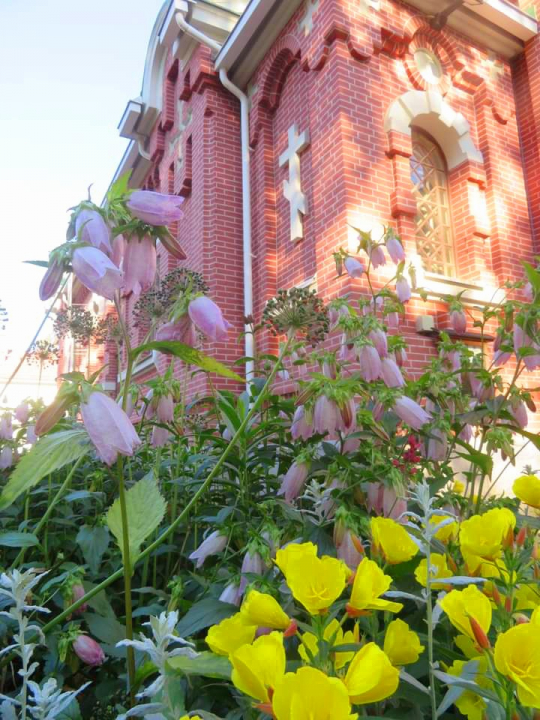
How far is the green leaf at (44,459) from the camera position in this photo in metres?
0.68

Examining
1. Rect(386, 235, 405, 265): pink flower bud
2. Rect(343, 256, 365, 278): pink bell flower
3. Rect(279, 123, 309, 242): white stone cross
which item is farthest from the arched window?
Rect(343, 256, 365, 278): pink bell flower

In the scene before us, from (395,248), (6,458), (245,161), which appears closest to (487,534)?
(6,458)

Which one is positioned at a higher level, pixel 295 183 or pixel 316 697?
pixel 295 183

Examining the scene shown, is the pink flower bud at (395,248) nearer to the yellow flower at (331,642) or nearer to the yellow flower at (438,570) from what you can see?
the yellow flower at (438,570)

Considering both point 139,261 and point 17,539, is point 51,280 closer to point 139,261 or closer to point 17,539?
point 139,261

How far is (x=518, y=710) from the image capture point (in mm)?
512

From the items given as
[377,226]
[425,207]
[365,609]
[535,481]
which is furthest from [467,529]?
[425,207]

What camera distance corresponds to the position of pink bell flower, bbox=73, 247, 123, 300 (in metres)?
0.76

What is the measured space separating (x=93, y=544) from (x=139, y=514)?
15.2 inches

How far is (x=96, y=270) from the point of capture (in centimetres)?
76

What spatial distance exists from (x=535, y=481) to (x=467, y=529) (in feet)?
0.98

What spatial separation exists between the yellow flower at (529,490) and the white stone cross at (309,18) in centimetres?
553

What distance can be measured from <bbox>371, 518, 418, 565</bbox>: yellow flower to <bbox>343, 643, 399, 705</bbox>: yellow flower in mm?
227

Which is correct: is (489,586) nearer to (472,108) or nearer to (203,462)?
(203,462)
